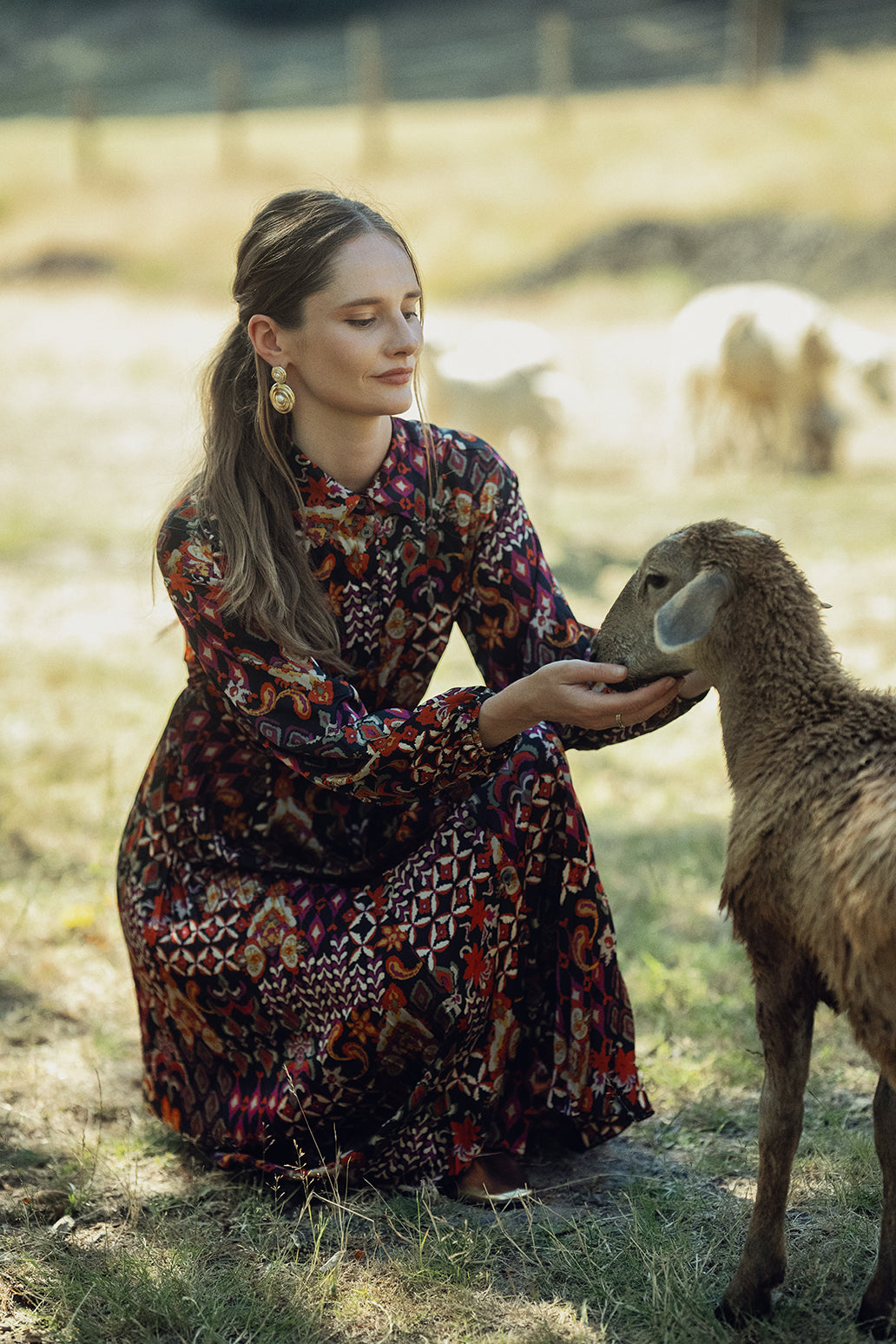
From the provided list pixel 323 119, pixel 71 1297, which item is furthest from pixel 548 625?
pixel 323 119

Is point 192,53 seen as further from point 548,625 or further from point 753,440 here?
point 548,625

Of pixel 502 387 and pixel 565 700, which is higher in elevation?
pixel 502 387

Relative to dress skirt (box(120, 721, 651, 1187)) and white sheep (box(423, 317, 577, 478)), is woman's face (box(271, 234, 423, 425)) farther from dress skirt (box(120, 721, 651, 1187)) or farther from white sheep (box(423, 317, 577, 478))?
white sheep (box(423, 317, 577, 478))

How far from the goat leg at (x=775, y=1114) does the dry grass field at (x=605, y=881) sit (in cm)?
8

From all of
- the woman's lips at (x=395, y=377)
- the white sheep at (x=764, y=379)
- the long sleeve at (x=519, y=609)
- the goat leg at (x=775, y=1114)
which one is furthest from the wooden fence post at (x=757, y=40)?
the goat leg at (x=775, y=1114)

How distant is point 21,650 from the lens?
22.3 feet

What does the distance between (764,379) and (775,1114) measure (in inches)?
338

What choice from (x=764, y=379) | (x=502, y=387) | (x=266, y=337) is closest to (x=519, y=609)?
(x=266, y=337)

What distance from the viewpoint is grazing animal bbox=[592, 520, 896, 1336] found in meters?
2.23

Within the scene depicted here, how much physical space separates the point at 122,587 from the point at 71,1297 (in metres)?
5.89

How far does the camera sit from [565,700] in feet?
8.57

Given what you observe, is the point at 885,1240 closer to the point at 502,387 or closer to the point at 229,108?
the point at 502,387

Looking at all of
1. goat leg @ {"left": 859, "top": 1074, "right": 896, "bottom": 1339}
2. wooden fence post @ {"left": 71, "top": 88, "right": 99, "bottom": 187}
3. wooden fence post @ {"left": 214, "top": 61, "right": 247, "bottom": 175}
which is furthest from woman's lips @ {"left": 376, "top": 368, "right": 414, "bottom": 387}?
wooden fence post @ {"left": 71, "top": 88, "right": 99, "bottom": 187}

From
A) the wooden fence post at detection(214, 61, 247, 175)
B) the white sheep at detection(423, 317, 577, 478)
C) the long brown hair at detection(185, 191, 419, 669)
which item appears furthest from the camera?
the wooden fence post at detection(214, 61, 247, 175)
